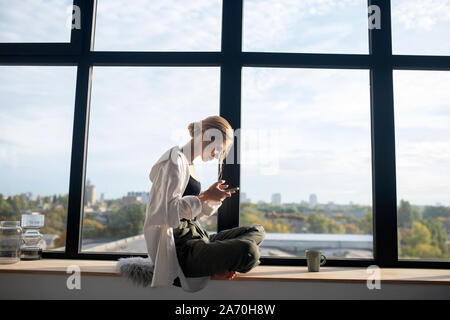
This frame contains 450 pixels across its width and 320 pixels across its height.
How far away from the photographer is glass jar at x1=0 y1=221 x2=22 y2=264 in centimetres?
209

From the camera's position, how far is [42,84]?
8.04 feet

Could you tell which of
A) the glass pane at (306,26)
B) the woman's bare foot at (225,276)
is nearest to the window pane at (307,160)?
the glass pane at (306,26)

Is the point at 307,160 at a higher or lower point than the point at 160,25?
lower

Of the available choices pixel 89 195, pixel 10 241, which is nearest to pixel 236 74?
pixel 89 195

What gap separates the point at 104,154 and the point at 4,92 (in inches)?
32.1

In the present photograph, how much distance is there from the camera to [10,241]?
2.13 m

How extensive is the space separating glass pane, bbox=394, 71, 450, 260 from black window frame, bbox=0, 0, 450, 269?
7cm

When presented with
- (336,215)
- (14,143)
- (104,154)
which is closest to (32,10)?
(14,143)

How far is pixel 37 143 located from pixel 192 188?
1217 millimetres

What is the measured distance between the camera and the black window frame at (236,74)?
7.31ft

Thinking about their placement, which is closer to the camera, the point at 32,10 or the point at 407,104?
the point at 407,104

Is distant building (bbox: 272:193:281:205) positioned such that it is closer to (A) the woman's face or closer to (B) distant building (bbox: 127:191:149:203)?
(A) the woman's face

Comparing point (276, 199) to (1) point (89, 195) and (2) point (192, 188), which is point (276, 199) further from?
(1) point (89, 195)

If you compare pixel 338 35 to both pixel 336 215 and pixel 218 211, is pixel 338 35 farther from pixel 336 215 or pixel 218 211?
pixel 218 211
